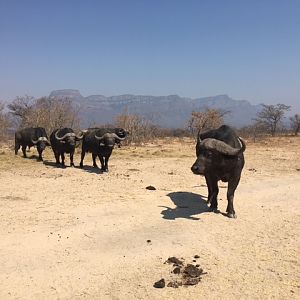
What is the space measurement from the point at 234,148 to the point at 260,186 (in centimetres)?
514

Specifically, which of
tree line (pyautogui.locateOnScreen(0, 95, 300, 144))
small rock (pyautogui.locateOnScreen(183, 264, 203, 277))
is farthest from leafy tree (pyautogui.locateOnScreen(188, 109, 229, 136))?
small rock (pyautogui.locateOnScreen(183, 264, 203, 277))

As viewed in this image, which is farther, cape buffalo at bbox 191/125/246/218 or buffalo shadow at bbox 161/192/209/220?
buffalo shadow at bbox 161/192/209/220

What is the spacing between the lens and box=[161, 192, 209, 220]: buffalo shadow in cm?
1060

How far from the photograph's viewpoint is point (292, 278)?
6969mm

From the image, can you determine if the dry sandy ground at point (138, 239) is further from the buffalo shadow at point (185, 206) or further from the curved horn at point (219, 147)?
the curved horn at point (219, 147)

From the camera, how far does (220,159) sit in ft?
33.3

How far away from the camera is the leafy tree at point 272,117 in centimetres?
6106

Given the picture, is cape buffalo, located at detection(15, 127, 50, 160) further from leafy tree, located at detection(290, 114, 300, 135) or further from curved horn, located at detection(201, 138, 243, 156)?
leafy tree, located at detection(290, 114, 300, 135)

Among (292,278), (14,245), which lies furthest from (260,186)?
(14,245)

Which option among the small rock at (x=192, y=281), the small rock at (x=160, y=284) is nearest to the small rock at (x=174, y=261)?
the small rock at (x=192, y=281)

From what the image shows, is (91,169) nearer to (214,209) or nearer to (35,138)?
(35,138)

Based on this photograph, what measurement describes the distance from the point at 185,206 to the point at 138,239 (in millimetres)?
3064

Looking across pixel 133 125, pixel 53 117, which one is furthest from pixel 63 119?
pixel 133 125

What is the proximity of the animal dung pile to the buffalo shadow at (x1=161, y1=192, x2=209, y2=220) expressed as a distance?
2.75m
